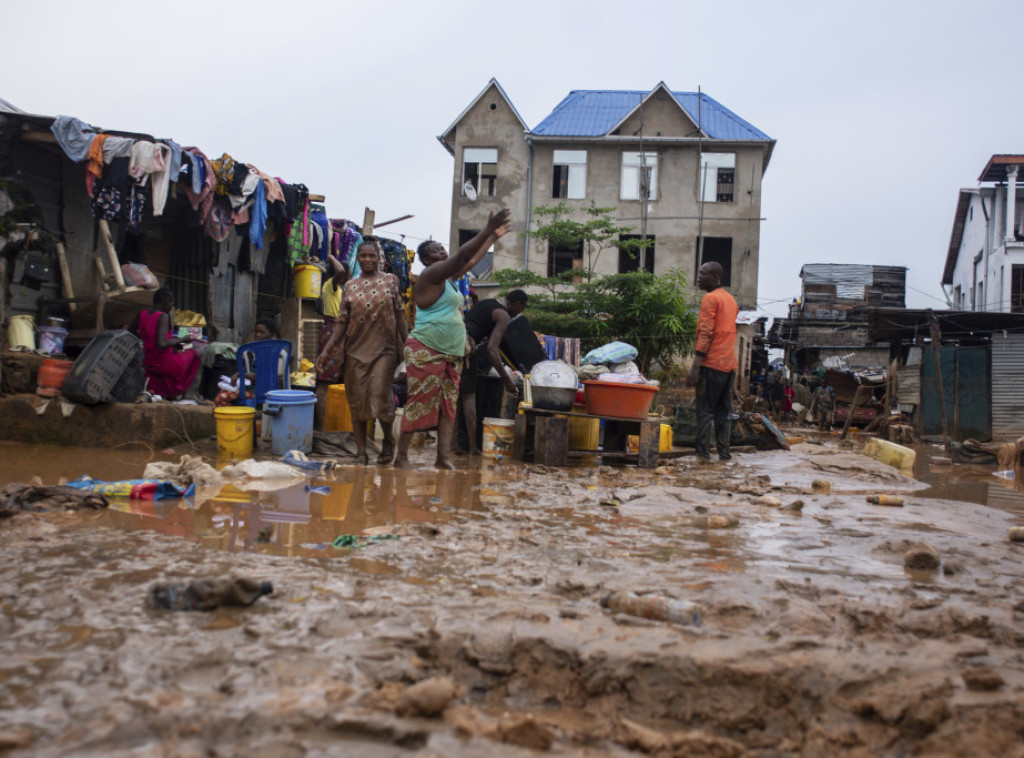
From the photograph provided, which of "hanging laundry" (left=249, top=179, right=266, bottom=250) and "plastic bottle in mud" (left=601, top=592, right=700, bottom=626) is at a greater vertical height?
"hanging laundry" (left=249, top=179, right=266, bottom=250)

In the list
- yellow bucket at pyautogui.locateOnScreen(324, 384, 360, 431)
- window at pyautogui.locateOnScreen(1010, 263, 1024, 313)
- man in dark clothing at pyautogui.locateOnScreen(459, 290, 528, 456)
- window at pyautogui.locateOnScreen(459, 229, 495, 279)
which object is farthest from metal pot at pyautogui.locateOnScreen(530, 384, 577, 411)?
window at pyautogui.locateOnScreen(1010, 263, 1024, 313)

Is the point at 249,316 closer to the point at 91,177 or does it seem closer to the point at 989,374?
the point at 91,177

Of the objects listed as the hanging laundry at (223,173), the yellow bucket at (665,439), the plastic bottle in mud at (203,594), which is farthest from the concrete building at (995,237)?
the plastic bottle in mud at (203,594)

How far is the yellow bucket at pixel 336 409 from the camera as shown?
25.0ft

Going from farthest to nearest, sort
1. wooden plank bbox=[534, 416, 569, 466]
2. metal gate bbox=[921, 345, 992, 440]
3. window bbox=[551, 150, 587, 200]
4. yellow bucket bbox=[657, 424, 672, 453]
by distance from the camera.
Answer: window bbox=[551, 150, 587, 200], metal gate bbox=[921, 345, 992, 440], yellow bucket bbox=[657, 424, 672, 453], wooden plank bbox=[534, 416, 569, 466]

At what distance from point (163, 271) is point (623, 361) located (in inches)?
295

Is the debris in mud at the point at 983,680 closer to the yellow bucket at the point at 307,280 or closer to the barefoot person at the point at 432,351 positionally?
the barefoot person at the point at 432,351

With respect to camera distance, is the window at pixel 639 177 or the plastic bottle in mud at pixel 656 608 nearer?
the plastic bottle in mud at pixel 656 608

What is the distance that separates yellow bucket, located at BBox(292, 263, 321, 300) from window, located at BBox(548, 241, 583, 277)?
1670cm

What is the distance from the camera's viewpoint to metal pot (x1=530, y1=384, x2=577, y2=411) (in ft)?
22.8

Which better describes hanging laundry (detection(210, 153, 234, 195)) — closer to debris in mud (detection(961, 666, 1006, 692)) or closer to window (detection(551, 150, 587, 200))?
debris in mud (detection(961, 666, 1006, 692))

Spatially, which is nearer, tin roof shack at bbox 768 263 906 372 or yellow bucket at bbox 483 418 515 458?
yellow bucket at bbox 483 418 515 458

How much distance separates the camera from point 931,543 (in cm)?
363

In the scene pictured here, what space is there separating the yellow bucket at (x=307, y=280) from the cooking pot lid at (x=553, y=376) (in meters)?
6.44
